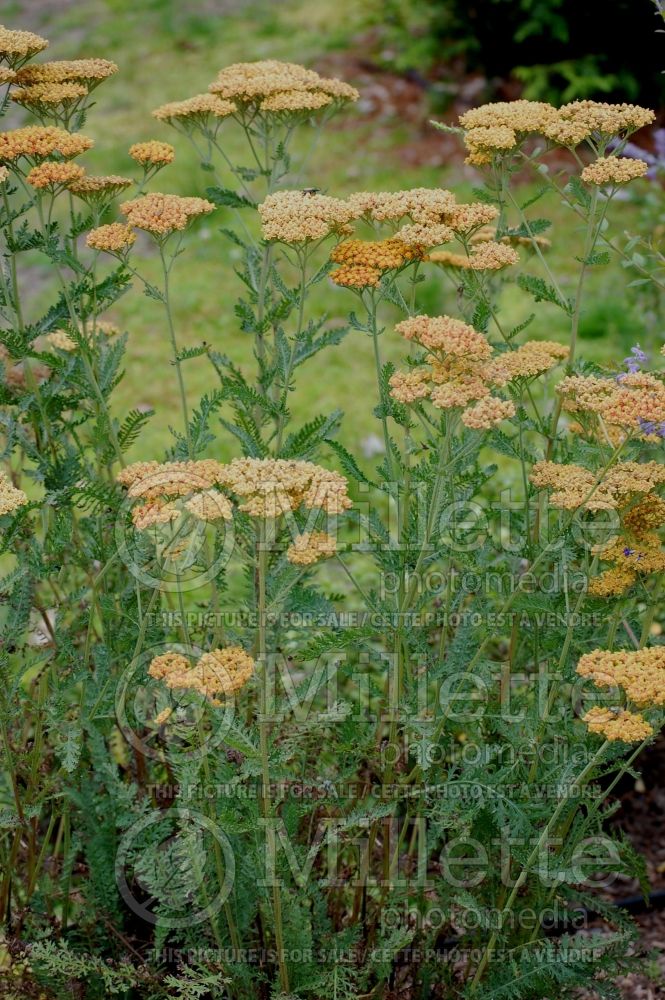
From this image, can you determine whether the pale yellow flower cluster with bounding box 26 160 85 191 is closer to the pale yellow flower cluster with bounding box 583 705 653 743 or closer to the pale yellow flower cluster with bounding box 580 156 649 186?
the pale yellow flower cluster with bounding box 580 156 649 186

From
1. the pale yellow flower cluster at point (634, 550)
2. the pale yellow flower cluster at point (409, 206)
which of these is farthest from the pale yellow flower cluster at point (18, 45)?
the pale yellow flower cluster at point (634, 550)

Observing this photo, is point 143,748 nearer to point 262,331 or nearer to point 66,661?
point 66,661

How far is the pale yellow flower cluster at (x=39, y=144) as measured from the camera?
6.42 feet

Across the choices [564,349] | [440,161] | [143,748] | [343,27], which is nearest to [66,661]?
[143,748]

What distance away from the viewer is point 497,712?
2.13 metres

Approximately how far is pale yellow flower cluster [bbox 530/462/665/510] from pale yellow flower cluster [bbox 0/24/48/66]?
131 centimetres

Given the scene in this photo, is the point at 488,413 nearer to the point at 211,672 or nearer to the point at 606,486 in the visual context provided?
the point at 606,486

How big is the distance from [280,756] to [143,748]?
2.11 ft

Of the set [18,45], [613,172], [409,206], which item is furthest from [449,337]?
[18,45]

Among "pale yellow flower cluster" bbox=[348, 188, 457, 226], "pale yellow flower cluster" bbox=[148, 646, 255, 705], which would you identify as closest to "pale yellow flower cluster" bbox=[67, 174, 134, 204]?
"pale yellow flower cluster" bbox=[348, 188, 457, 226]

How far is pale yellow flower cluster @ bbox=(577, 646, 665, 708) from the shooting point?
62.0 inches

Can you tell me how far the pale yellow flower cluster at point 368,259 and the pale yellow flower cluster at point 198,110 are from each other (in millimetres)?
469

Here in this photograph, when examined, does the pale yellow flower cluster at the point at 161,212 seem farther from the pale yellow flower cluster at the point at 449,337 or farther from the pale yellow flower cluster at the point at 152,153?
the pale yellow flower cluster at the point at 449,337

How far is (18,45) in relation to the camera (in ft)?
6.71
